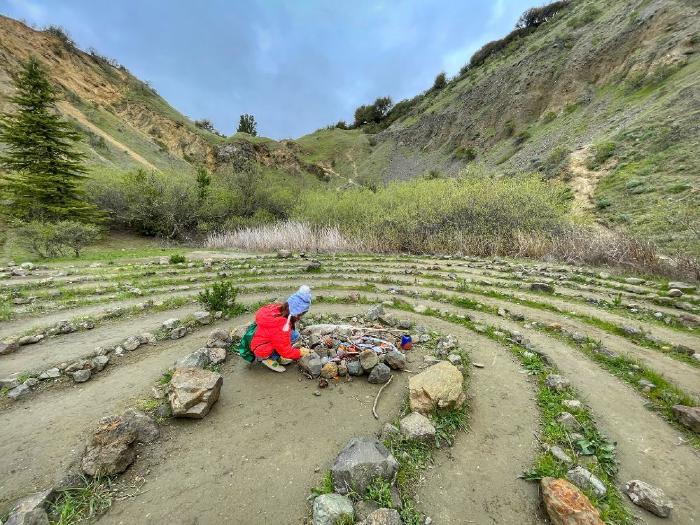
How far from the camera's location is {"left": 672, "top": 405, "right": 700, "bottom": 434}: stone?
10.3ft

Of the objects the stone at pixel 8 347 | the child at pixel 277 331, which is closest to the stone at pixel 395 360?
the child at pixel 277 331

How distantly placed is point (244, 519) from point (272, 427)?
1.01 meters

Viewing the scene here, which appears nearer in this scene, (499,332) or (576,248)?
(499,332)

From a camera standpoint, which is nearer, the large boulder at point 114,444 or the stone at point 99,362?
the large boulder at point 114,444

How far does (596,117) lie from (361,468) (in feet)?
101

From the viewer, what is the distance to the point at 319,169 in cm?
5738

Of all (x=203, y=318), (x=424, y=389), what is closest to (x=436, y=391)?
(x=424, y=389)

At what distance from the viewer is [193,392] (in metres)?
3.46

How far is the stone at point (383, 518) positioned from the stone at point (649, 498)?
1.87 metres


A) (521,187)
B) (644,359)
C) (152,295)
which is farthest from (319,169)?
(644,359)

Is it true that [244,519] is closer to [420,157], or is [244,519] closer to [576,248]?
[576,248]

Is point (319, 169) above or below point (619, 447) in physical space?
above

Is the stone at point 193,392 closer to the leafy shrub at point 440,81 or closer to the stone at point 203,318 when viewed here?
the stone at point 203,318

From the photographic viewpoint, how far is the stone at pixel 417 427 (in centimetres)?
308
